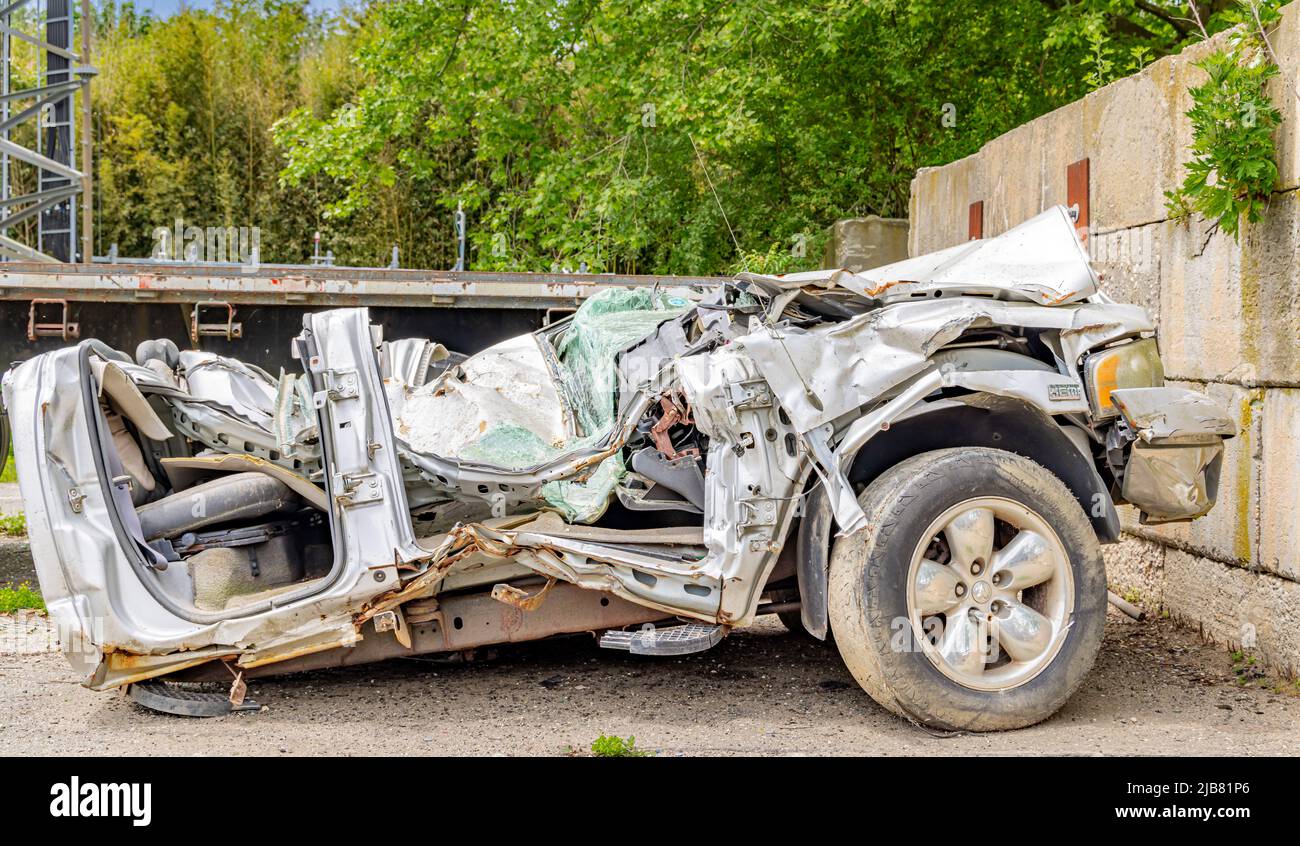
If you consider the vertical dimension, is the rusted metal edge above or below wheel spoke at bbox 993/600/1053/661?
above

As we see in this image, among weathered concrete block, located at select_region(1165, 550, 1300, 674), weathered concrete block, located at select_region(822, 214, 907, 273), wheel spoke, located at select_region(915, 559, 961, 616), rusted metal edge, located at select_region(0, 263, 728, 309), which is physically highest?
weathered concrete block, located at select_region(822, 214, 907, 273)

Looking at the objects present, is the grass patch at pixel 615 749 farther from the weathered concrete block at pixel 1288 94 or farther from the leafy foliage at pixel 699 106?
the leafy foliage at pixel 699 106

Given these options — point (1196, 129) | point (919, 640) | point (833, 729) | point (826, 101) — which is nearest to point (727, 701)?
point (833, 729)

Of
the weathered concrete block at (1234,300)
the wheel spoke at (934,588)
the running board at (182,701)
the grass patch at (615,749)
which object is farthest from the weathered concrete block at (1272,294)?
the running board at (182,701)

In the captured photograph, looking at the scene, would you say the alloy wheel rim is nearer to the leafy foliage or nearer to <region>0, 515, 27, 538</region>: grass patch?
<region>0, 515, 27, 538</region>: grass patch

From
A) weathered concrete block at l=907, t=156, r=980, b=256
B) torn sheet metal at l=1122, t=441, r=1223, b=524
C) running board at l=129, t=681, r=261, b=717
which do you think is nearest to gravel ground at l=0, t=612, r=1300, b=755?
running board at l=129, t=681, r=261, b=717

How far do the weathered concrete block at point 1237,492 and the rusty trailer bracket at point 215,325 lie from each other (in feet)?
16.2

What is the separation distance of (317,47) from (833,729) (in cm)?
2224

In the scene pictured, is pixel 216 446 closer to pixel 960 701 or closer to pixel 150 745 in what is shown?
pixel 150 745

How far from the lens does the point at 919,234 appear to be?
8875mm

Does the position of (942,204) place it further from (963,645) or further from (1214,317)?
(963,645)

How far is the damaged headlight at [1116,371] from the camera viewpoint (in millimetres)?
4141

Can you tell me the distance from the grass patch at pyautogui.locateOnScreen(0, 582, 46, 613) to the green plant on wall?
5781 millimetres

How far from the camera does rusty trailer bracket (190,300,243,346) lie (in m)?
6.48
